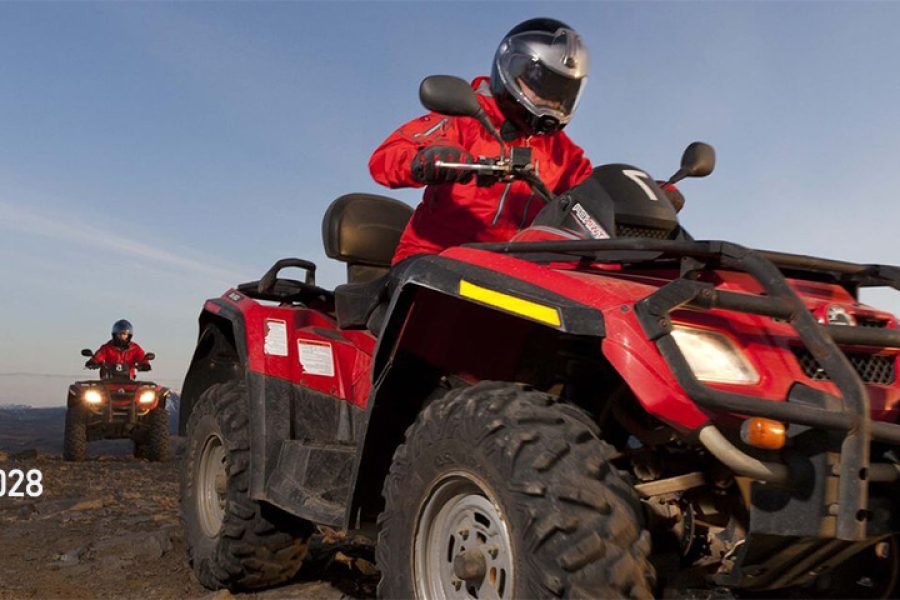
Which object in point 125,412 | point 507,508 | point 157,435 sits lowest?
point 157,435

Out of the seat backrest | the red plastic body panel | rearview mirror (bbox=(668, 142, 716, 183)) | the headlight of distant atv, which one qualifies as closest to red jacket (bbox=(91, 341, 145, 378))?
the headlight of distant atv

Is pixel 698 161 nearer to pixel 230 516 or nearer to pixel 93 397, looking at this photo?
pixel 230 516

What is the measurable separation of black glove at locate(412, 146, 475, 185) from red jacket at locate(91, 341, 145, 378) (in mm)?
15610

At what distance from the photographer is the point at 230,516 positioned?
424cm

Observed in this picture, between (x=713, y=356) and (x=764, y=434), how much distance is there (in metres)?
0.31

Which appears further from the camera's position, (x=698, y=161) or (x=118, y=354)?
(x=118, y=354)

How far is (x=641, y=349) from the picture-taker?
7.26ft

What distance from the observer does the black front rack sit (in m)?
2.04

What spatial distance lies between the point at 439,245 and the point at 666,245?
67.4 inches

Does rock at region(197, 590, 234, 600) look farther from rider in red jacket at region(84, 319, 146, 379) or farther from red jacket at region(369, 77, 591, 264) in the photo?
rider in red jacket at region(84, 319, 146, 379)

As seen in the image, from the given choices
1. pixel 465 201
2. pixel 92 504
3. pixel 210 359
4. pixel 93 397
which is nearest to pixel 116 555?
pixel 210 359

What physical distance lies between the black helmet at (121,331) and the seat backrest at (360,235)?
13.9 metres

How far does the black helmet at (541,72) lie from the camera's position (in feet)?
11.5

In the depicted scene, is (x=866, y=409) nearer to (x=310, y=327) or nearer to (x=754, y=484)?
(x=754, y=484)
